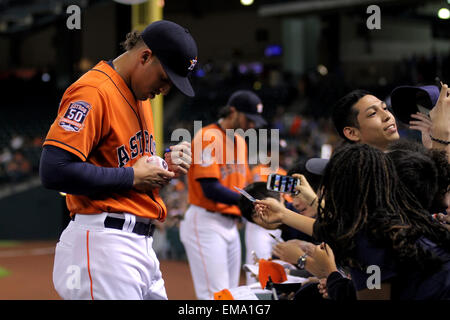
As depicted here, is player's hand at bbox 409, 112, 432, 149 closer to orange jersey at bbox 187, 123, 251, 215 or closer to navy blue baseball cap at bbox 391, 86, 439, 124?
navy blue baseball cap at bbox 391, 86, 439, 124

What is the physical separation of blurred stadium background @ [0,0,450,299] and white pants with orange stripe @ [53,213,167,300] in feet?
34.4

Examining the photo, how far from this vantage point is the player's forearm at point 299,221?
103 inches

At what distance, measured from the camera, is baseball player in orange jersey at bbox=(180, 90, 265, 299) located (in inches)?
171

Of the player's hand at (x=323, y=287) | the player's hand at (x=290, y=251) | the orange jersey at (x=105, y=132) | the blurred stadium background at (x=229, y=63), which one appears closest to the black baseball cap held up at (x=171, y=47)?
the orange jersey at (x=105, y=132)

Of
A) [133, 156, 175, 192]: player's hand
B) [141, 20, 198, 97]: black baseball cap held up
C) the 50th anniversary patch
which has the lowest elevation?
[133, 156, 175, 192]: player's hand

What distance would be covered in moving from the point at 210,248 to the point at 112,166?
2.05 metres

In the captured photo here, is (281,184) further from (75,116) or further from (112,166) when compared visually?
(75,116)

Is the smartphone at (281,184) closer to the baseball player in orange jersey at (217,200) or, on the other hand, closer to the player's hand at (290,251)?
the player's hand at (290,251)

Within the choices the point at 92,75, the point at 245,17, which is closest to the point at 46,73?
the point at 245,17

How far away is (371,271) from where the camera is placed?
7.00ft

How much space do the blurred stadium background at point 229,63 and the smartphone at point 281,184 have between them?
9943mm

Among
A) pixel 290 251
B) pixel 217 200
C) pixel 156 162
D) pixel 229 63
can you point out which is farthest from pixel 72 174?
pixel 229 63

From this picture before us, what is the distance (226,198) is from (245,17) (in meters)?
19.0

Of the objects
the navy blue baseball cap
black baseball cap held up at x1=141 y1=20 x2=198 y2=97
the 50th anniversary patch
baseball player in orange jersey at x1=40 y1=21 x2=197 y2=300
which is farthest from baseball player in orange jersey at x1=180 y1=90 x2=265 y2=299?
the 50th anniversary patch
